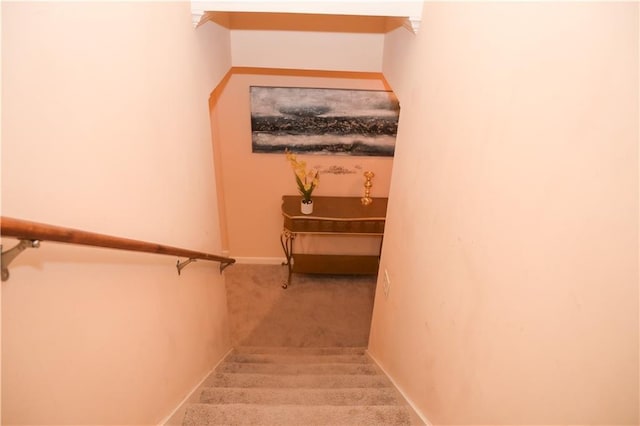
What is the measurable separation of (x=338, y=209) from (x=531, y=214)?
3.12m

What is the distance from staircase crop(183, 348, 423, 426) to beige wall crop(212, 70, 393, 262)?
1.74 m

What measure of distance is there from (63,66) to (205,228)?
4.78ft

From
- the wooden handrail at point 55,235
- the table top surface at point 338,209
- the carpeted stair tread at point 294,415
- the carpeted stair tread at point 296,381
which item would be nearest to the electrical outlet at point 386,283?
the carpeted stair tread at point 296,381

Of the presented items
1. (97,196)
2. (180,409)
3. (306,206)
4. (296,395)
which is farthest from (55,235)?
(306,206)

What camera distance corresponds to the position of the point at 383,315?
8.38ft

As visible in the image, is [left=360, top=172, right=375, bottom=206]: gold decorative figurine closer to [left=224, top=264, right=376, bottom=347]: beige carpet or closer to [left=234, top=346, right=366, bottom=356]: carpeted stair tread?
[left=224, top=264, right=376, bottom=347]: beige carpet

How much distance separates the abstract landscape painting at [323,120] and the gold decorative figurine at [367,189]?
234 mm

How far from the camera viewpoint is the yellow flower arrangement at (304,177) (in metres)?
3.90

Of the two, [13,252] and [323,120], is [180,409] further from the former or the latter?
[323,120]

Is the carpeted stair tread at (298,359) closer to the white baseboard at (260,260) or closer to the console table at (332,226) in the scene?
the console table at (332,226)

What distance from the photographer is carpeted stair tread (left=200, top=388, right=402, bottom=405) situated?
83.0 inches

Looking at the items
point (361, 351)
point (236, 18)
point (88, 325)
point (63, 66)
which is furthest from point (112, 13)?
point (361, 351)

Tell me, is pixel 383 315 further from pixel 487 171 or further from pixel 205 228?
pixel 487 171

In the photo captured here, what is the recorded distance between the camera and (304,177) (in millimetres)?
3988
